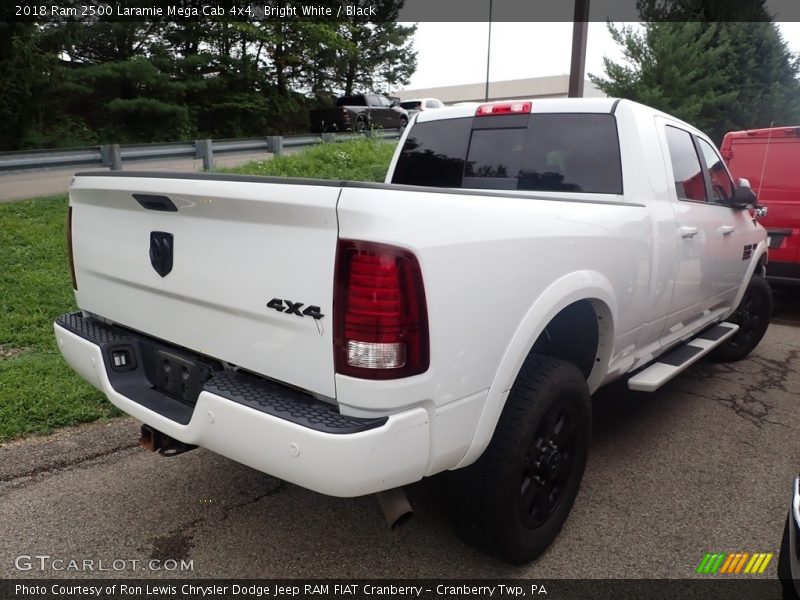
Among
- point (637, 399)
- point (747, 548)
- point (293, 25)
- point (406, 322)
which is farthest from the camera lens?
point (293, 25)

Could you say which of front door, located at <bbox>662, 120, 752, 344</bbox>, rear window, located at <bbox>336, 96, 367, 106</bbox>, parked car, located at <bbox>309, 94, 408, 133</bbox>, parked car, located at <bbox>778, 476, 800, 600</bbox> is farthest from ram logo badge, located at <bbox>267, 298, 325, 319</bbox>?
rear window, located at <bbox>336, 96, 367, 106</bbox>

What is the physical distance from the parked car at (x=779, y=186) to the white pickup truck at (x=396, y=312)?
13.2ft

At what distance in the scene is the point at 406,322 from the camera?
171cm

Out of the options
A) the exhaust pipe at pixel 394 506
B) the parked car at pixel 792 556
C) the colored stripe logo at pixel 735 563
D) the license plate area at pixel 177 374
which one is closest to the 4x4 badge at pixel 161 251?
the license plate area at pixel 177 374

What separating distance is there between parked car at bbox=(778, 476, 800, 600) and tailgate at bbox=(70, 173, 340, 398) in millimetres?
1458

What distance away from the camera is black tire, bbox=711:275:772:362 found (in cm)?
496

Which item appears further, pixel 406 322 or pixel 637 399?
A: pixel 637 399

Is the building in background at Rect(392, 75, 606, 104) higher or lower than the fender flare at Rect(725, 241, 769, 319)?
higher

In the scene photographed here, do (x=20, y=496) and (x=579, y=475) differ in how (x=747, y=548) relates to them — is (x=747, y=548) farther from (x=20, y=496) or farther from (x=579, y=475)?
(x=20, y=496)

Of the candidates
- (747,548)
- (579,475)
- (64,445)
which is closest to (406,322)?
(579,475)

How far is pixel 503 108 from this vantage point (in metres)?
3.42

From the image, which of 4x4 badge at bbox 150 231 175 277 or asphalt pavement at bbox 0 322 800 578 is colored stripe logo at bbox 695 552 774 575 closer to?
asphalt pavement at bbox 0 322 800 578

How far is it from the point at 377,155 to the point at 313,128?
10.0m

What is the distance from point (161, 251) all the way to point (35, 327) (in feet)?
10.4
